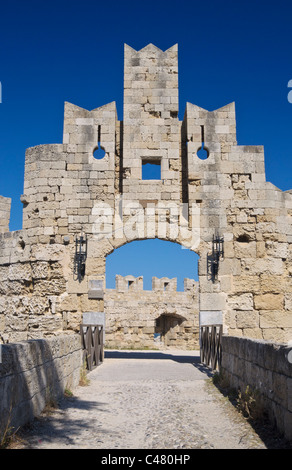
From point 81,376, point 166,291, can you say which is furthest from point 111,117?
point 166,291

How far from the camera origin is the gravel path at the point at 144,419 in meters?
4.20

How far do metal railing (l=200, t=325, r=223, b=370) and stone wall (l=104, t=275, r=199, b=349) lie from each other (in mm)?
7345

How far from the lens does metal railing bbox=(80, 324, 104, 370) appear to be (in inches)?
346

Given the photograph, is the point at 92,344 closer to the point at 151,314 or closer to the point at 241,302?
the point at 241,302

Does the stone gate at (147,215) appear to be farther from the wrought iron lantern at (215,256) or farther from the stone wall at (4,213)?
the stone wall at (4,213)

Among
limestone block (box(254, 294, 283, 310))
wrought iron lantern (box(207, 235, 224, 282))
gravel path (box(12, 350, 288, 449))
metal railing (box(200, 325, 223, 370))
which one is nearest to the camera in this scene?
gravel path (box(12, 350, 288, 449))

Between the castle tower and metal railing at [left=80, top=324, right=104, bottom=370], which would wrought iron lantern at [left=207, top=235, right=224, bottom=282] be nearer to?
the castle tower

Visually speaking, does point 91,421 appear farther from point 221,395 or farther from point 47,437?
point 221,395

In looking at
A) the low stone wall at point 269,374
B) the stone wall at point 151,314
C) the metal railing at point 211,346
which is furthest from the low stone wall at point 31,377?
the stone wall at point 151,314

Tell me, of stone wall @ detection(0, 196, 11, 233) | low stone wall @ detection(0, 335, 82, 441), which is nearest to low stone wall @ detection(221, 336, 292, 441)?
low stone wall @ detection(0, 335, 82, 441)

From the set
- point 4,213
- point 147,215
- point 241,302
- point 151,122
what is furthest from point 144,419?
point 4,213

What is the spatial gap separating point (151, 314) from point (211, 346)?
885 centimetres

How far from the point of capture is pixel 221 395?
21.2ft

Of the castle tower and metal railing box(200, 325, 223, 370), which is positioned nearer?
metal railing box(200, 325, 223, 370)
